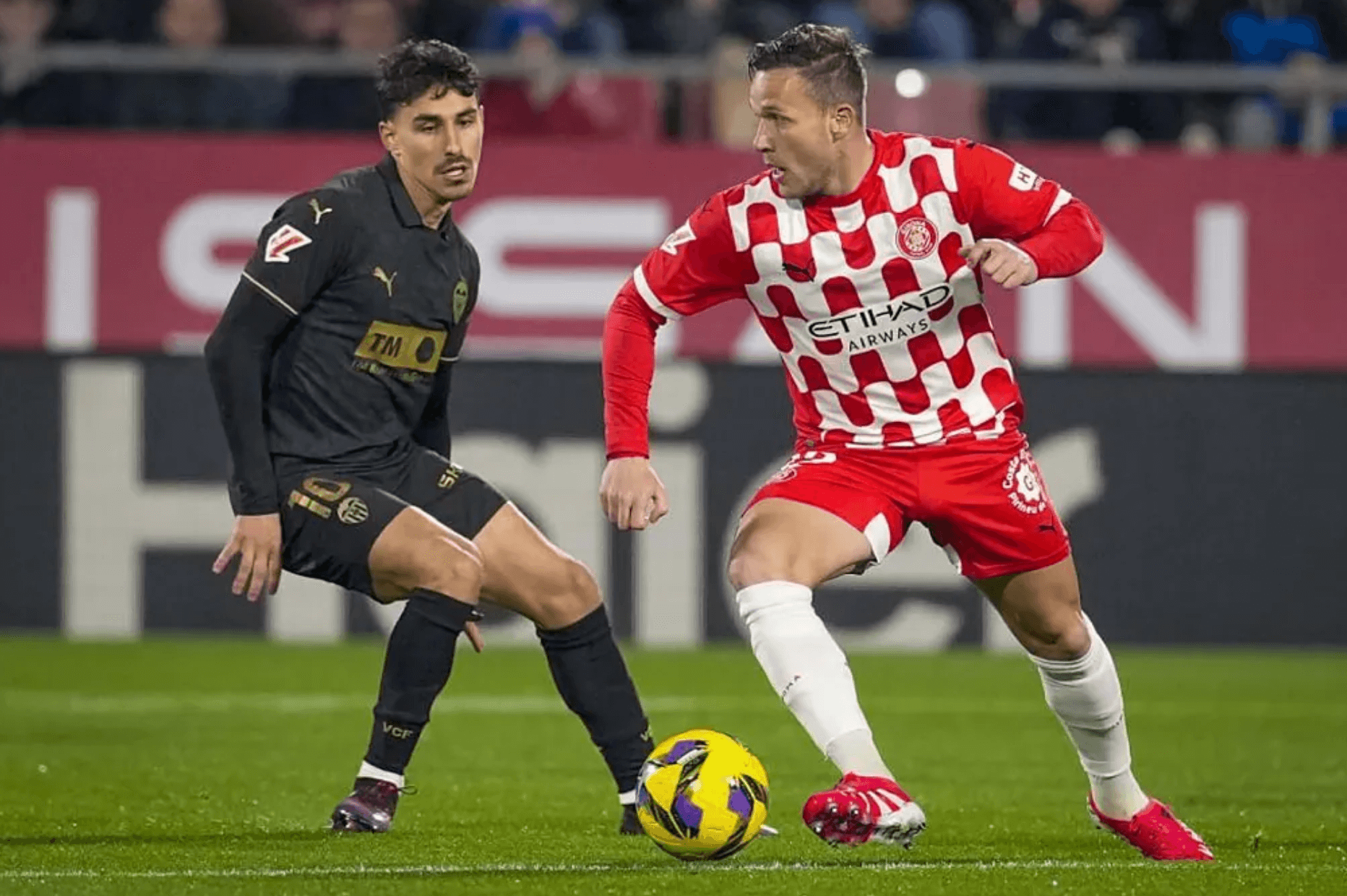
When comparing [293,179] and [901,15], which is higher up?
[901,15]

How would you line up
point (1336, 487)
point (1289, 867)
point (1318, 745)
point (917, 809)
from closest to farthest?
point (917, 809)
point (1289, 867)
point (1318, 745)
point (1336, 487)

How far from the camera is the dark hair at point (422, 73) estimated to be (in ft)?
20.9

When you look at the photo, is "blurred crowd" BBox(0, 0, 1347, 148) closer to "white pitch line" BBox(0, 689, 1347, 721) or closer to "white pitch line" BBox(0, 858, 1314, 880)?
"white pitch line" BBox(0, 689, 1347, 721)

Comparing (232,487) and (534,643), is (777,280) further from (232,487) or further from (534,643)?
(534,643)

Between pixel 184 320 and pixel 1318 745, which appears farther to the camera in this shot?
pixel 184 320

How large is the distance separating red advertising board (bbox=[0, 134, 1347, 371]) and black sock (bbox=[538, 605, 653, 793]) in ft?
23.4

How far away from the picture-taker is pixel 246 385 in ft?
20.3

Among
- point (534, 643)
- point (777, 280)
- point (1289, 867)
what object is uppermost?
point (777, 280)

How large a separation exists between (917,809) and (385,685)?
66.5 inches

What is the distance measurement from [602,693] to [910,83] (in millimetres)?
7392

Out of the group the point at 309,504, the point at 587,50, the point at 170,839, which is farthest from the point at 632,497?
the point at 587,50

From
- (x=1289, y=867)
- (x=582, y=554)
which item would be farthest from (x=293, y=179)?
(x=1289, y=867)

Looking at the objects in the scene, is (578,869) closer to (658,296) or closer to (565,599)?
(565,599)

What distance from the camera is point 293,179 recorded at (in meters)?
13.5
